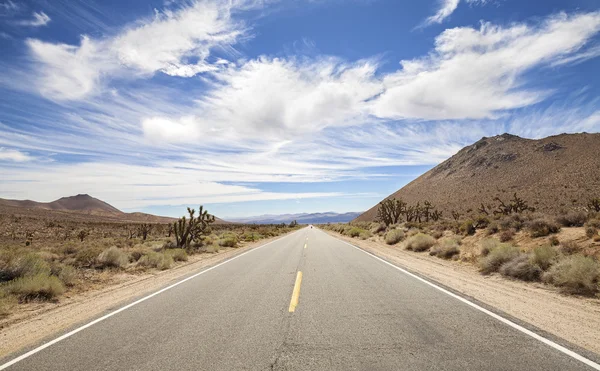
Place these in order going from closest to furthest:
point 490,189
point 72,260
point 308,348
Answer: point 308,348 → point 72,260 → point 490,189

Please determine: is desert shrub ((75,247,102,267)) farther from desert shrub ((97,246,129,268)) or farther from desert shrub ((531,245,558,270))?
desert shrub ((531,245,558,270))

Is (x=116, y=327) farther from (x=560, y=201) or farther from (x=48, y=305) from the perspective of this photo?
(x=560, y=201)

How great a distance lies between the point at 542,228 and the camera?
16.1 meters

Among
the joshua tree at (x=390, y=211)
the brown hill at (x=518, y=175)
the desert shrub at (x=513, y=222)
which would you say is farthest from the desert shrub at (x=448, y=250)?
the brown hill at (x=518, y=175)

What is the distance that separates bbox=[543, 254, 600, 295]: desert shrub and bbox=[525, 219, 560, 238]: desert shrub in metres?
7.24

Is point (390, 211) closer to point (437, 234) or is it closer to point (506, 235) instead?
point (437, 234)

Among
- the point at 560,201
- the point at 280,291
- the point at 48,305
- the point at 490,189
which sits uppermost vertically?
the point at 490,189

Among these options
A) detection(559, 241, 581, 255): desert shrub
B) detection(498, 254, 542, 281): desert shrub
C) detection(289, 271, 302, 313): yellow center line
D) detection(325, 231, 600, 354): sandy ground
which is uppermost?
detection(559, 241, 581, 255): desert shrub

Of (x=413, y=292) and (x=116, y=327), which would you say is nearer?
(x=116, y=327)

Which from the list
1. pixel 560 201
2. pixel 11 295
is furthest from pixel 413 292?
pixel 560 201

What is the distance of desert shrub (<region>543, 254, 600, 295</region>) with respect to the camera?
8.56 m

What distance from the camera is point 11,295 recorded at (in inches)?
352

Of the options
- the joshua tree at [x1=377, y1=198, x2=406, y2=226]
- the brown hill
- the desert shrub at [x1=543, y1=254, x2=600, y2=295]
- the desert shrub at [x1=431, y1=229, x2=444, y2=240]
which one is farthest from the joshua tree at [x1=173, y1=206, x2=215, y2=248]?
the brown hill

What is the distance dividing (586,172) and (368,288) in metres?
71.5
